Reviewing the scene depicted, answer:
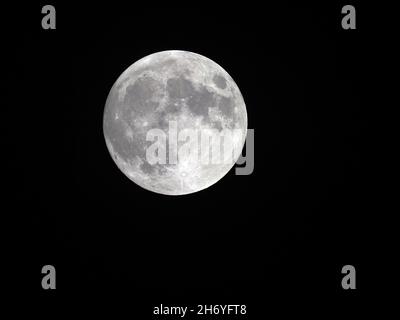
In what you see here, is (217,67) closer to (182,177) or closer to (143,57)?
(143,57)

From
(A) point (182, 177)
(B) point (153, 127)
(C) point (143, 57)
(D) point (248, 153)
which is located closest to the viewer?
(B) point (153, 127)

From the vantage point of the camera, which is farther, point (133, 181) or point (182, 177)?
point (133, 181)

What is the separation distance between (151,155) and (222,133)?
0.90 meters

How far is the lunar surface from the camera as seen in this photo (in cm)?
479

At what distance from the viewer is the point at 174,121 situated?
15.6ft

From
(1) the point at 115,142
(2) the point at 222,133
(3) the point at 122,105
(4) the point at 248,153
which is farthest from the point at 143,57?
(4) the point at 248,153

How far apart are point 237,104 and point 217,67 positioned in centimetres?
58

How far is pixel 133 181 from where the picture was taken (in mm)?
5652

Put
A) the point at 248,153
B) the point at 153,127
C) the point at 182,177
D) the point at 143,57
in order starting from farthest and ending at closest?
the point at 248,153 < the point at 143,57 < the point at 182,177 < the point at 153,127

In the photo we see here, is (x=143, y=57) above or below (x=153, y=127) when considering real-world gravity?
above

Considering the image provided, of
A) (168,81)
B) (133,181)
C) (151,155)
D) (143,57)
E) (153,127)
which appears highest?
(143,57)

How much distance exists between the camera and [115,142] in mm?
5270

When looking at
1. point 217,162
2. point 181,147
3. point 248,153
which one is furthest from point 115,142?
point 248,153

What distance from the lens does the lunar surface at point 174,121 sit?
479 cm
